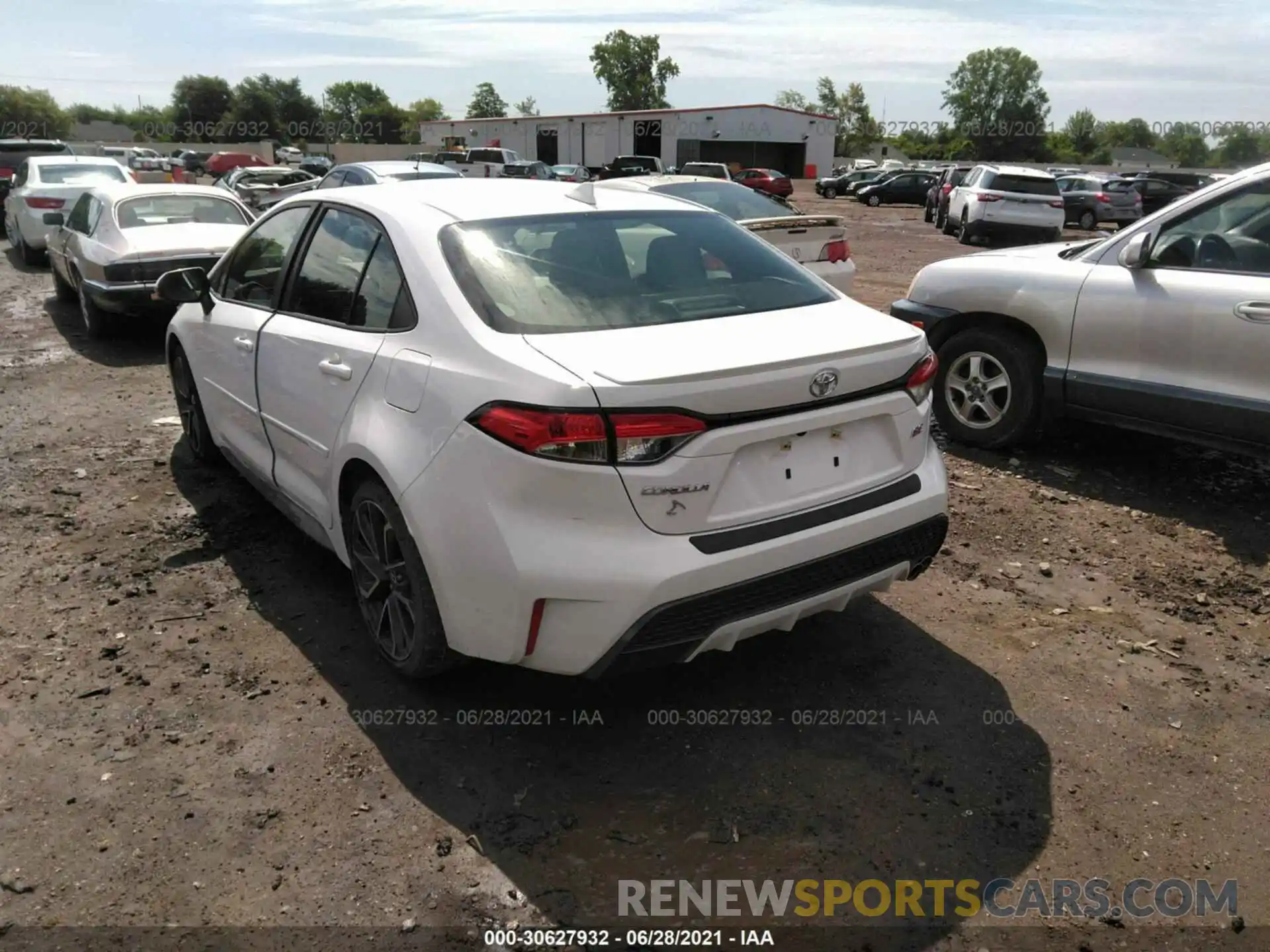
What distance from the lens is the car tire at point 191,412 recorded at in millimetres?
5430

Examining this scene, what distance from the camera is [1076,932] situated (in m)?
2.43

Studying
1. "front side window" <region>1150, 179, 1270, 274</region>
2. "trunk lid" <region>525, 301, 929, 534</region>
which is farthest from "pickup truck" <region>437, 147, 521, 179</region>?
"trunk lid" <region>525, 301, 929, 534</region>

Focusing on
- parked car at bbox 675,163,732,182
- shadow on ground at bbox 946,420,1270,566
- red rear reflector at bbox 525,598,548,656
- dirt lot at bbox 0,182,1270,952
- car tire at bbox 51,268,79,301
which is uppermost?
parked car at bbox 675,163,732,182

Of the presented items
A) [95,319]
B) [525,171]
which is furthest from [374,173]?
[525,171]

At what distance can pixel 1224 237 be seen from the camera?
500 cm

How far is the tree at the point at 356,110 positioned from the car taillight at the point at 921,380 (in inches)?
4493

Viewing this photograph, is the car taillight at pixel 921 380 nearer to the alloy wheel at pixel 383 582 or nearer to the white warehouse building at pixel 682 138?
the alloy wheel at pixel 383 582

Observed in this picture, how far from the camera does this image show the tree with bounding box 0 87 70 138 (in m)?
77.8

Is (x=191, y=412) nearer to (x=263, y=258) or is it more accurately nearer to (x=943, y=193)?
(x=263, y=258)

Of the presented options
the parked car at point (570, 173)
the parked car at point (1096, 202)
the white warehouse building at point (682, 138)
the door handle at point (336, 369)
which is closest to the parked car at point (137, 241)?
the door handle at point (336, 369)

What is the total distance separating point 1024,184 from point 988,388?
17.4m

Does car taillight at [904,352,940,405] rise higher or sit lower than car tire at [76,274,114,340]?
higher

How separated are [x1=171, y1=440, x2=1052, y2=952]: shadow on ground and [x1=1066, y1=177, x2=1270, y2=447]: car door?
7.15 ft

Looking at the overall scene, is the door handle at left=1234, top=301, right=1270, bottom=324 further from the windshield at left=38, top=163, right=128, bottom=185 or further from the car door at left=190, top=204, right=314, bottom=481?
the windshield at left=38, top=163, right=128, bottom=185
